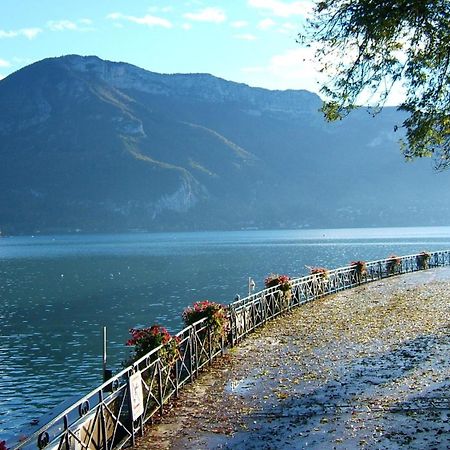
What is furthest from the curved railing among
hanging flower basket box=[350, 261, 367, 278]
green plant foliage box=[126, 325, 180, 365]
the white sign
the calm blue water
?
hanging flower basket box=[350, 261, 367, 278]

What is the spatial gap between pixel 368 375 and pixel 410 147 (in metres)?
7.45

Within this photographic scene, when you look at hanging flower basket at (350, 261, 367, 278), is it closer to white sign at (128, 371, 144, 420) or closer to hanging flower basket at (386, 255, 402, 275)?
hanging flower basket at (386, 255, 402, 275)

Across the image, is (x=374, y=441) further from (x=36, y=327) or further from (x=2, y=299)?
(x=2, y=299)

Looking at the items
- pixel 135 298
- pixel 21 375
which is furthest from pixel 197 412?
pixel 135 298

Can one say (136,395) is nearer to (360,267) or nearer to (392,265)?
(360,267)

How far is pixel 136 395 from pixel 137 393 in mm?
75

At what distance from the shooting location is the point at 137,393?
41.4 feet

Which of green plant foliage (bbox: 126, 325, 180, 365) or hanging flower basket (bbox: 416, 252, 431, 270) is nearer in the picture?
green plant foliage (bbox: 126, 325, 180, 365)

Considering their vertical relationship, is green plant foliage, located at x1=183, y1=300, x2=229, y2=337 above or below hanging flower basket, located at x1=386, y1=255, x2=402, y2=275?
above

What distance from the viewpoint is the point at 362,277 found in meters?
42.9

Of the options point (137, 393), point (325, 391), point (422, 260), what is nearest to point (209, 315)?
point (325, 391)

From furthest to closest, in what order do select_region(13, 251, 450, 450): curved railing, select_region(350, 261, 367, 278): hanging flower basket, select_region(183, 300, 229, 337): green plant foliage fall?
select_region(350, 261, 367, 278): hanging flower basket
select_region(183, 300, 229, 337): green plant foliage
select_region(13, 251, 450, 450): curved railing

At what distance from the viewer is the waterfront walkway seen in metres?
12.0

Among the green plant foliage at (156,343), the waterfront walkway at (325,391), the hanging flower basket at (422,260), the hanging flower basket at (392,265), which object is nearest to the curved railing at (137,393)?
the green plant foliage at (156,343)
